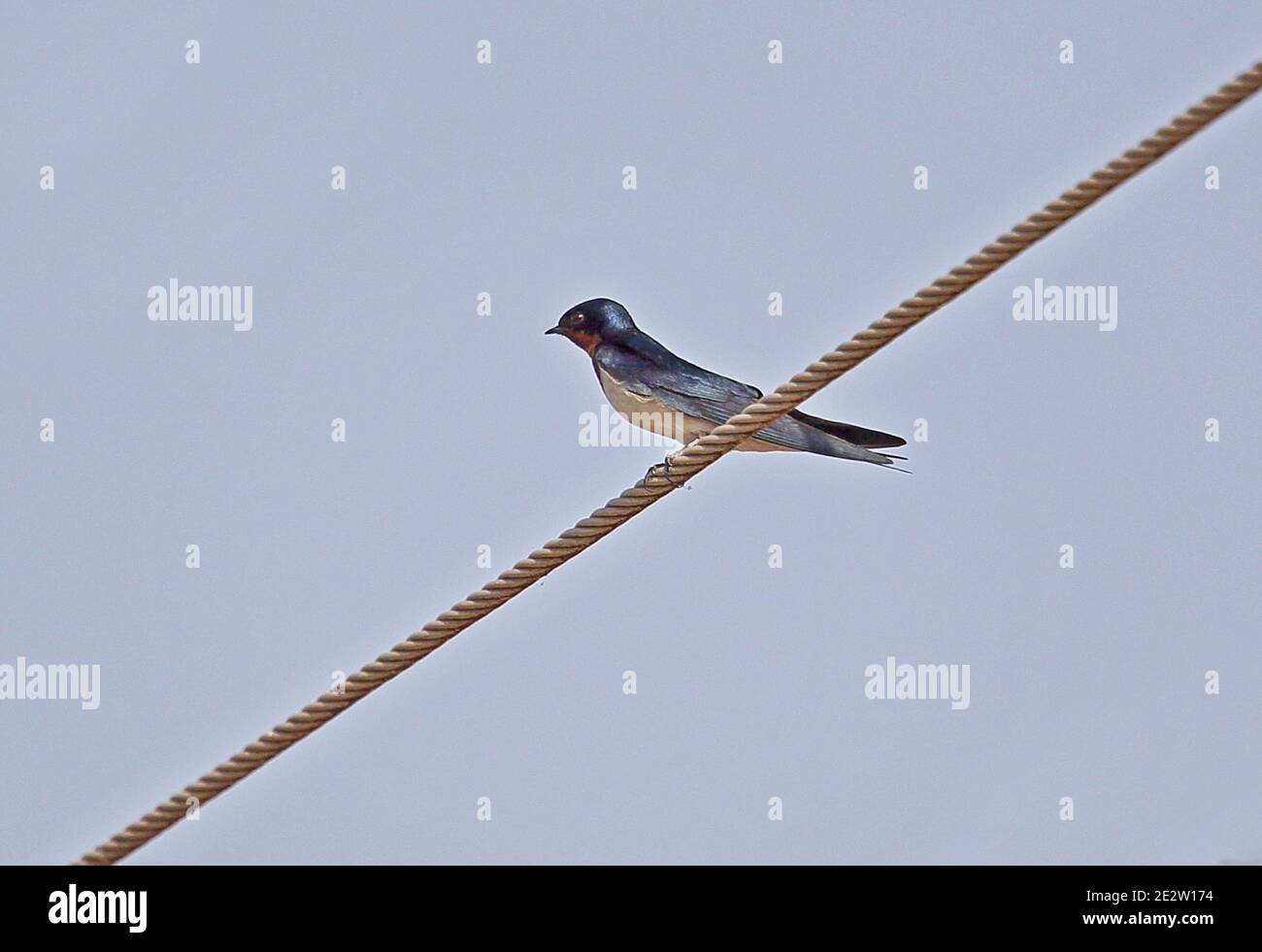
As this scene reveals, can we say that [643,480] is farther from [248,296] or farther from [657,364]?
[248,296]

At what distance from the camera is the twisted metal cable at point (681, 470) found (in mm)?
3488

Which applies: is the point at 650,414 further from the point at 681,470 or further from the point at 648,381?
the point at 681,470

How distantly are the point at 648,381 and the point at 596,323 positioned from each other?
0.70m

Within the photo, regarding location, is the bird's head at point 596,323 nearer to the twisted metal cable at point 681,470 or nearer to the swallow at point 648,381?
the swallow at point 648,381

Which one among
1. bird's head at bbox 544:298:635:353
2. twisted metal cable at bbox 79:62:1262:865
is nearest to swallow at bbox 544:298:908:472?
bird's head at bbox 544:298:635:353

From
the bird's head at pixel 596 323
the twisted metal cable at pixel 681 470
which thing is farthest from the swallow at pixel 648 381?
the twisted metal cable at pixel 681 470

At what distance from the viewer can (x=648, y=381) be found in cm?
809

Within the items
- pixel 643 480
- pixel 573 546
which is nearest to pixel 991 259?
pixel 573 546

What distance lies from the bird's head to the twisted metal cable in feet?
14.3

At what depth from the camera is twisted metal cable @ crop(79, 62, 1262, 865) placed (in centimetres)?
349

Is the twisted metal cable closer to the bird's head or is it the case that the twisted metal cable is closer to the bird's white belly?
the bird's white belly

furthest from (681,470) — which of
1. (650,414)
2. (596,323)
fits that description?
(596,323)
